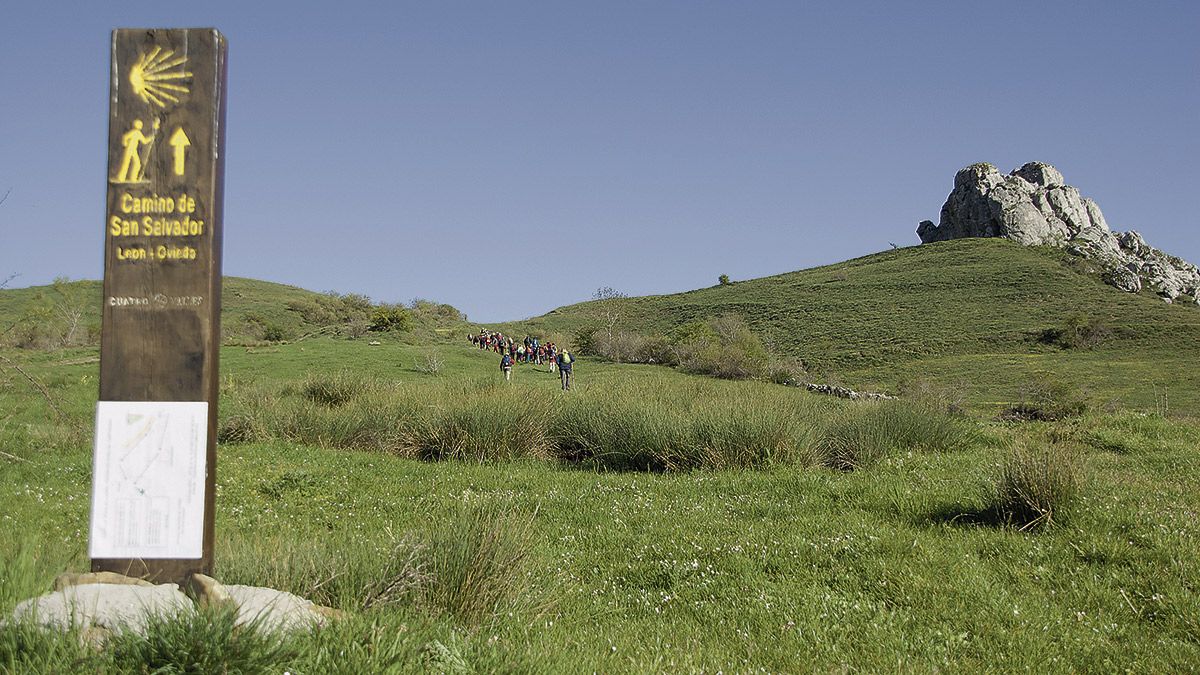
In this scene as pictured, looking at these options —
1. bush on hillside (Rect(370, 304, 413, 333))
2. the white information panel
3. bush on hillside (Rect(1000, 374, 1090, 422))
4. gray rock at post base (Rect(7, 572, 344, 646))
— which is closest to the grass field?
gray rock at post base (Rect(7, 572, 344, 646))

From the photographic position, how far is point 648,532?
8.34m

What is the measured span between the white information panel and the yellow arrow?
4.19 feet

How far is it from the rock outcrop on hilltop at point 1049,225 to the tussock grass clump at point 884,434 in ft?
257

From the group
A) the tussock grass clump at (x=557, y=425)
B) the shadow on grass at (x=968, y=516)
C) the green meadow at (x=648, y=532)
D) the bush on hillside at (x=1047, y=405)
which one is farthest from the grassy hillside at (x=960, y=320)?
the shadow on grass at (x=968, y=516)

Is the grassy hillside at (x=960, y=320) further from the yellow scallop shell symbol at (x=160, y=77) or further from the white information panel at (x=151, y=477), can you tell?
the yellow scallop shell symbol at (x=160, y=77)

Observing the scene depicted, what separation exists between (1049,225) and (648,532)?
120m

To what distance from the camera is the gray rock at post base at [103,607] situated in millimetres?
3586

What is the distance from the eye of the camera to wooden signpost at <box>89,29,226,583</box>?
4.37 m

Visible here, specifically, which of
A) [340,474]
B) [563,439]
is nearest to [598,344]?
[563,439]

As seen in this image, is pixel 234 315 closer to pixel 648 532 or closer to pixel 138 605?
pixel 648 532

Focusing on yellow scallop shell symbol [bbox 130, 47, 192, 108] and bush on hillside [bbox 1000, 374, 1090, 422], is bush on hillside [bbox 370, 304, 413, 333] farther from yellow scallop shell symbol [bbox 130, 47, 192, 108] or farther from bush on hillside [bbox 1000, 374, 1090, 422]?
yellow scallop shell symbol [bbox 130, 47, 192, 108]

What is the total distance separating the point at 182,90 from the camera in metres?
4.56

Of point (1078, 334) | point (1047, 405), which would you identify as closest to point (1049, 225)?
point (1078, 334)

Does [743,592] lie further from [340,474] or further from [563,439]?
[563,439]
